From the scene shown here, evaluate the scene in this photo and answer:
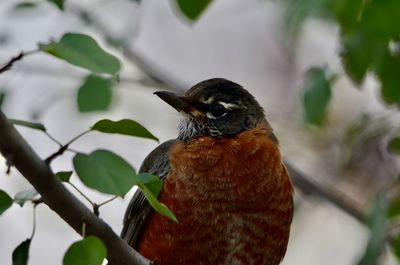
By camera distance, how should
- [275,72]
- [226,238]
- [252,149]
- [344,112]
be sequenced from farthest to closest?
1. [275,72]
2. [344,112]
3. [252,149]
4. [226,238]

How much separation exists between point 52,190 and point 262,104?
18.4ft

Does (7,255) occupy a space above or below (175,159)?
below

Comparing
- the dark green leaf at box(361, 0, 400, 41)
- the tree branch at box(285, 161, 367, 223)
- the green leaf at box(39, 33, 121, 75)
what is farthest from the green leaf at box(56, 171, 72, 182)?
the tree branch at box(285, 161, 367, 223)

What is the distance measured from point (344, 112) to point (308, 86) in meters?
3.61

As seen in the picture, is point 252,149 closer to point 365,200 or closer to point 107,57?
point 107,57

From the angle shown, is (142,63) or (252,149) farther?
(142,63)

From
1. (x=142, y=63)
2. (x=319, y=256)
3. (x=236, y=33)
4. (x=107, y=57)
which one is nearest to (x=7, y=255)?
(x=142, y=63)

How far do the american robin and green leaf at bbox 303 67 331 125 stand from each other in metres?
0.31

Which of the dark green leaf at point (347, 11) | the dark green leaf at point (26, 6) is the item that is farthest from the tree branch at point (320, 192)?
the dark green leaf at point (26, 6)

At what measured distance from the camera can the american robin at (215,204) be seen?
352cm

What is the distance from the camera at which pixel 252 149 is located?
384 centimetres

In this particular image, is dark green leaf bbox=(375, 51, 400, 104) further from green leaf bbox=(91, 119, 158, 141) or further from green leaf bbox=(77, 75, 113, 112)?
green leaf bbox=(91, 119, 158, 141)

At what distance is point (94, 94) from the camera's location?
3254mm

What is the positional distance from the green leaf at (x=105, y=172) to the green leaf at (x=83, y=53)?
0.69 ft
